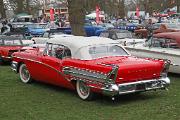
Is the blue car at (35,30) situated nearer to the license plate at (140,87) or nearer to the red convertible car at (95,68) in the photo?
the red convertible car at (95,68)

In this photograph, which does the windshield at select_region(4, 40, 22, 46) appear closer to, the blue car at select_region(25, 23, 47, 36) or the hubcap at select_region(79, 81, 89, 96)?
the hubcap at select_region(79, 81, 89, 96)

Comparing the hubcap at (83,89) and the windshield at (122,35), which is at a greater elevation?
the windshield at (122,35)

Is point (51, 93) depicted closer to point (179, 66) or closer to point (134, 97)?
point (134, 97)

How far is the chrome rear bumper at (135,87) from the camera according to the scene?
850 cm

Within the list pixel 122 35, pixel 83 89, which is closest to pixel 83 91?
pixel 83 89

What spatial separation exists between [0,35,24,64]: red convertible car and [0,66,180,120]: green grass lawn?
5.42 meters

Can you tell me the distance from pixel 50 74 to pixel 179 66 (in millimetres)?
3924

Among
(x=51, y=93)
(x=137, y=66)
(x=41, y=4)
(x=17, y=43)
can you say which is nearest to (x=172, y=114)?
(x=137, y=66)

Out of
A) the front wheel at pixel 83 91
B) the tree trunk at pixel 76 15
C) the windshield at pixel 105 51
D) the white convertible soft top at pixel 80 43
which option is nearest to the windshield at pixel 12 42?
the tree trunk at pixel 76 15

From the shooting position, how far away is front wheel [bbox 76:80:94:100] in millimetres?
9188

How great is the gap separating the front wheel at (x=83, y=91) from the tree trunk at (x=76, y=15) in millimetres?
9411

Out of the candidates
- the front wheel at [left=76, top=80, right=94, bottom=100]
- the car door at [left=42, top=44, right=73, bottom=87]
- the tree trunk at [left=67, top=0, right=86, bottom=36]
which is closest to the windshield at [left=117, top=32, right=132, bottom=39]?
the tree trunk at [left=67, top=0, right=86, bottom=36]

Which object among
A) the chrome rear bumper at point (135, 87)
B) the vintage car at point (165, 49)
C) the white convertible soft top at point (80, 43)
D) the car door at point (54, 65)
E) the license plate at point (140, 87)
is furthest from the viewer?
the vintage car at point (165, 49)

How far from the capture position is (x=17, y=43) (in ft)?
56.9
